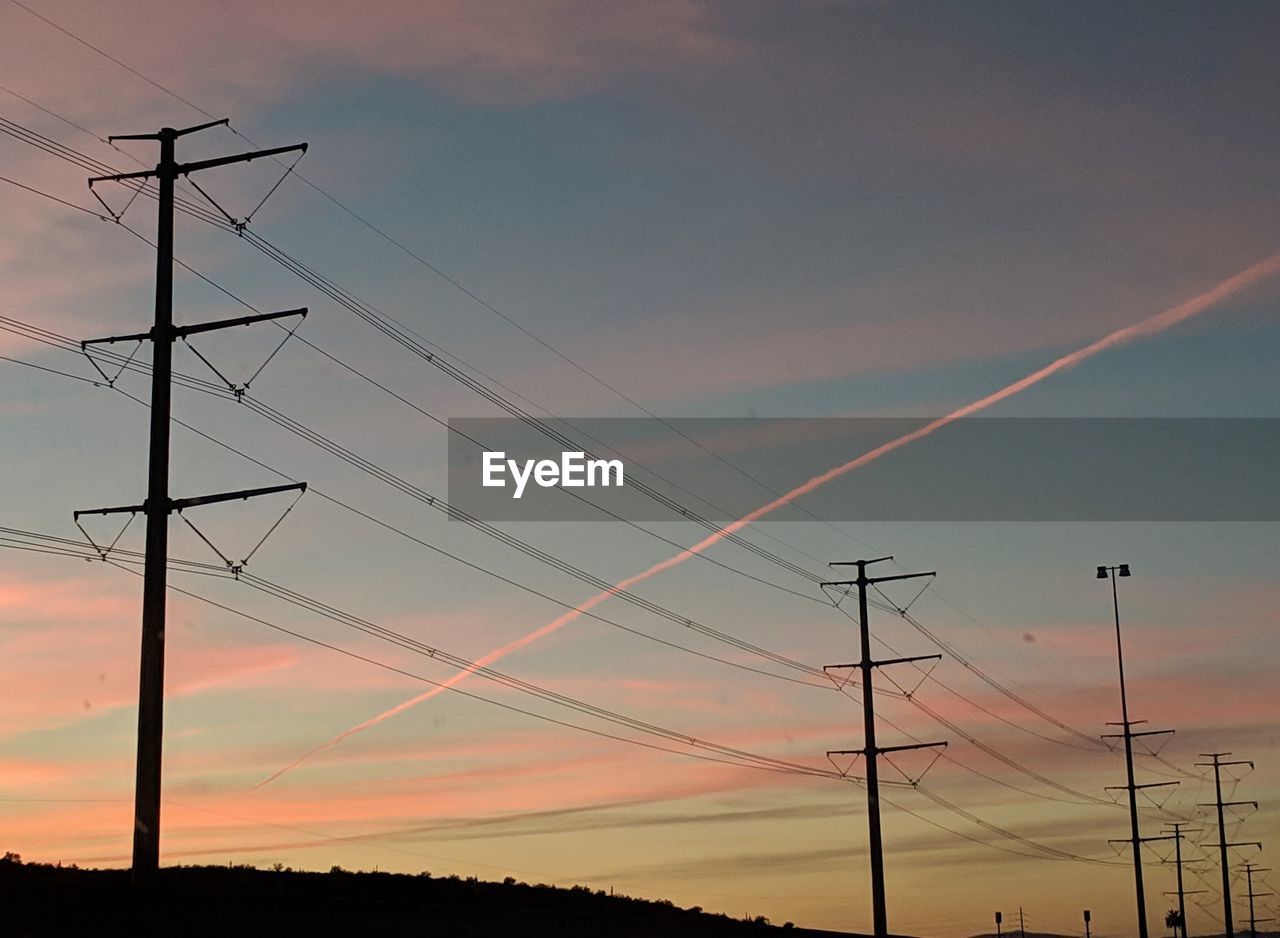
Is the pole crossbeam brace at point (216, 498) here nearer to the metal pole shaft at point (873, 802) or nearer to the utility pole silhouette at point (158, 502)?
the utility pole silhouette at point (158, 502)

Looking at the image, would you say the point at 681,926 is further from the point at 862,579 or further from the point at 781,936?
the point at 862,579

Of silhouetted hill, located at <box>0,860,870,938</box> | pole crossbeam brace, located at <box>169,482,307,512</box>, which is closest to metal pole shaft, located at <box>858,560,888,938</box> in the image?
silhouetted hill, located at <box>0,860,870,938</box>

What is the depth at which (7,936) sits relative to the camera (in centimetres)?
3350

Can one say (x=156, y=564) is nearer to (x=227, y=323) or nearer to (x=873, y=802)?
(x=227, y=323)

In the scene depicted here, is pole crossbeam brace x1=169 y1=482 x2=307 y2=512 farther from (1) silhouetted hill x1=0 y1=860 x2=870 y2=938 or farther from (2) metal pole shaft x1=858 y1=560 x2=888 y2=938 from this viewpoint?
(2) metal pole shaft x1=858 y1=560 x2=888 y2=938

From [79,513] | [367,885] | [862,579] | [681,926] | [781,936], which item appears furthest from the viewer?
[862,579]

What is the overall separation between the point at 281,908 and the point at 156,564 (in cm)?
838

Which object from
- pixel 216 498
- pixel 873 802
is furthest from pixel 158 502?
pixel 873 802

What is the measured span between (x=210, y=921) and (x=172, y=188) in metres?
17.2

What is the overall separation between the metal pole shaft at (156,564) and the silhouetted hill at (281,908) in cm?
110

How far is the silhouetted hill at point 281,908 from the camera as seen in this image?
35.7 meters

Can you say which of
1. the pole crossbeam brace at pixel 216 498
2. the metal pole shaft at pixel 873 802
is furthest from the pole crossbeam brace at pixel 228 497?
the metal pole shaft at pixel 873 802

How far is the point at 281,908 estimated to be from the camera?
4066 centimetres

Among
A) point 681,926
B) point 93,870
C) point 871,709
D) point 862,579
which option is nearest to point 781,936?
point 681,926
